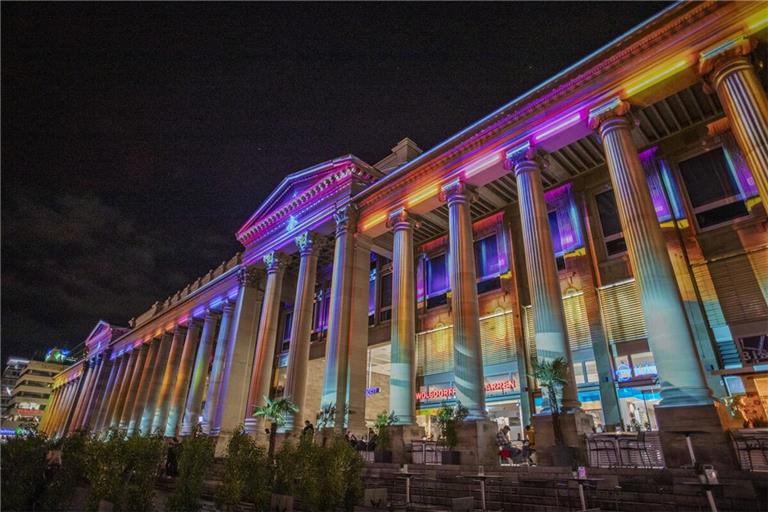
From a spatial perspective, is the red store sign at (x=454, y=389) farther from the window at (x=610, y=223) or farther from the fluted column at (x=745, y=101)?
the fluted column at (x=745, y=101)

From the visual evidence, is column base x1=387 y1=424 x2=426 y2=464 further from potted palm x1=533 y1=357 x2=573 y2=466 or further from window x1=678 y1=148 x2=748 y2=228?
window x1=678 y1=148 x2=748 y2=228

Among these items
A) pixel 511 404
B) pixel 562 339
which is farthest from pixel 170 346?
pixel 562 339

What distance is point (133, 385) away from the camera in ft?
140

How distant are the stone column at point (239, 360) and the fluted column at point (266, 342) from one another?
2198 millimetres

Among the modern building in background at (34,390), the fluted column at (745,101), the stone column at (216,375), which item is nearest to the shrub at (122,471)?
the fluted column at (745,101)

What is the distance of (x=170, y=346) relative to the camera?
1608 inches

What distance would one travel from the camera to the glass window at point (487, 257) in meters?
23.3

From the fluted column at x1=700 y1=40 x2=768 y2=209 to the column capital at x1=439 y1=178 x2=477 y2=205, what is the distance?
888cm

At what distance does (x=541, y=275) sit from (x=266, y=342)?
56.2ft

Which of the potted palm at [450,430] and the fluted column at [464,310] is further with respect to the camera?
the fluted column at [464,310]

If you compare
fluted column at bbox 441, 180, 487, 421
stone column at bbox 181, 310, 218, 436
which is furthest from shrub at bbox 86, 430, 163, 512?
stone column at bbox 181, 310, 218, 436

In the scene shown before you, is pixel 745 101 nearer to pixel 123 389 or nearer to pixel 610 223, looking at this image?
pixel 610 223

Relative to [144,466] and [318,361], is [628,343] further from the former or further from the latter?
[318,361]

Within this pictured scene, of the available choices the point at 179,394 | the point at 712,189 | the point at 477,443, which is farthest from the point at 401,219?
the point at 179,394
